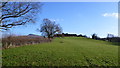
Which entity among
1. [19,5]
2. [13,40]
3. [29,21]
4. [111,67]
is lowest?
[111,67]

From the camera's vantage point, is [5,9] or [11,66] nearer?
[11,66]

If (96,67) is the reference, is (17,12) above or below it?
above

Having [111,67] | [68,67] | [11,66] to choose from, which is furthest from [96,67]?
[11,66]

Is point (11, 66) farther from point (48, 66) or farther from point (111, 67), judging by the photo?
point (111, 67)

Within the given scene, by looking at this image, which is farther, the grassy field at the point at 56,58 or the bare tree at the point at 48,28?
the bare tree at the point at 48,28

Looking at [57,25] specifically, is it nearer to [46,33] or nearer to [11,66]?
[46,33]

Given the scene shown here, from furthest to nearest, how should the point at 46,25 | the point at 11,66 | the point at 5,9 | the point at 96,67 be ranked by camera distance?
the point at 46,25, the point at 5,9, the point at 96,67, the point at 11,66

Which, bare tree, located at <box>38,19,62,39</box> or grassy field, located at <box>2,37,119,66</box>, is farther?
bare tree, located at <box>38,19,62,39</box>

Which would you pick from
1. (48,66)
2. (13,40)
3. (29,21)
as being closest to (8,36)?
(13,40)

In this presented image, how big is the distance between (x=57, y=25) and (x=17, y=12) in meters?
36.1

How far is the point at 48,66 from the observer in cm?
511

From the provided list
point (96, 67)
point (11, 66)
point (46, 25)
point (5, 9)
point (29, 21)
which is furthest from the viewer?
point (46, 25)

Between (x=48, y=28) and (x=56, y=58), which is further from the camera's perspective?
(x=48, y=28)

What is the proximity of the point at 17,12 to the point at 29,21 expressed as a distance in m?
1.85
